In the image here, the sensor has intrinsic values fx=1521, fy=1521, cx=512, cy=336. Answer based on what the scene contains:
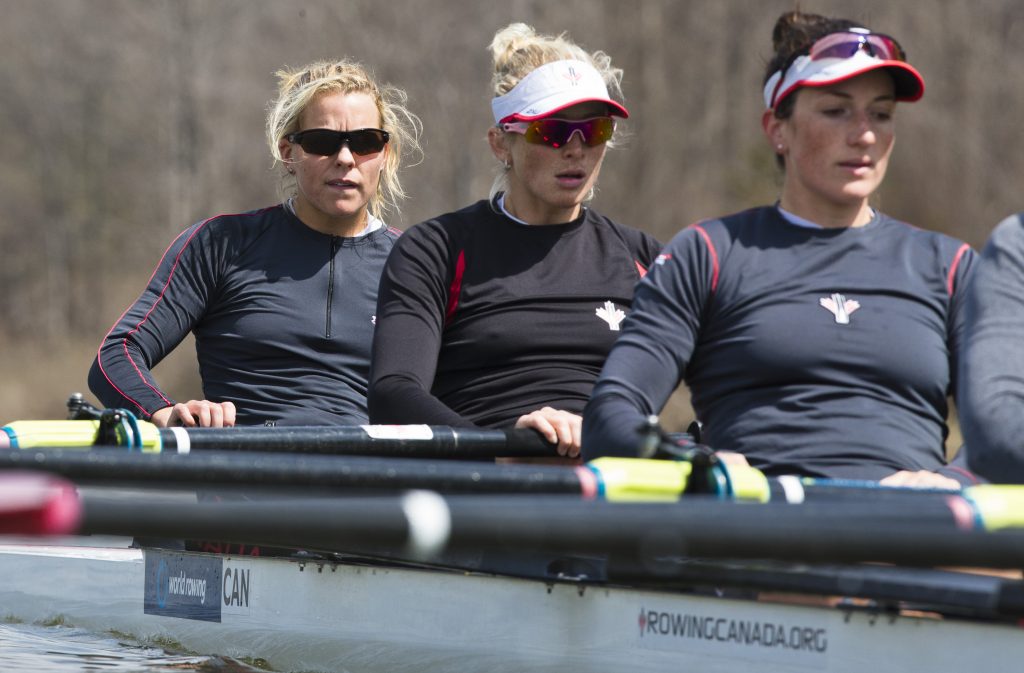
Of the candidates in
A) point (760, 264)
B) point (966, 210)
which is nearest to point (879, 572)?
point (760, 264)

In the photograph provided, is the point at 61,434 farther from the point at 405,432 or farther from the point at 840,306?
the point at 840,306

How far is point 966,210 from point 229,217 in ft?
41.7

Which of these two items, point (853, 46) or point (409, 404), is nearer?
point (853, 46)

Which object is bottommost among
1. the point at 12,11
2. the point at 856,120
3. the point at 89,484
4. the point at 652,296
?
the point at 89,484

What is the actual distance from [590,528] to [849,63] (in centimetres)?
157

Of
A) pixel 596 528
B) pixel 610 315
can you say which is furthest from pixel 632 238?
pixel 596 528

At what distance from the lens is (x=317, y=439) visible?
4.03 m

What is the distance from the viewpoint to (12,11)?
77.6ft

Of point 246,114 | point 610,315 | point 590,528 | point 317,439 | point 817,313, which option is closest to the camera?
point 590,528

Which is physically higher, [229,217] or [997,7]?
[997,7]

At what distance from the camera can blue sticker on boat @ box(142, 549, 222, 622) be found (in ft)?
14.1

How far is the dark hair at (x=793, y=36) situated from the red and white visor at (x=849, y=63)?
30mm

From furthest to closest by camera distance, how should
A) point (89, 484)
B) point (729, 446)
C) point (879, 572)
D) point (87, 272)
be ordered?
point (87, 272) < point (729, 446) < point (89, 484) < point (879, 572)

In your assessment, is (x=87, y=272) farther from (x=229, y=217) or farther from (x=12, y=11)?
(x=229, y=217)
